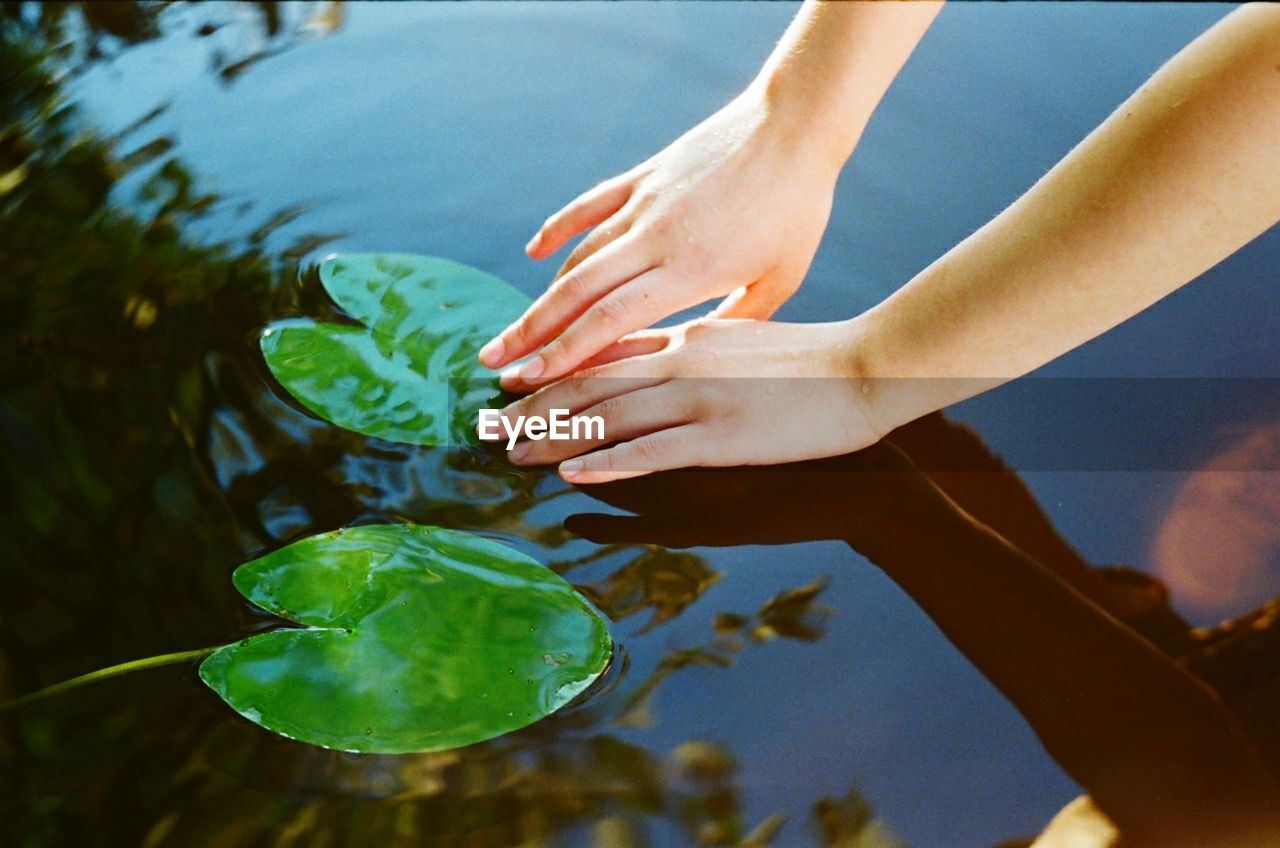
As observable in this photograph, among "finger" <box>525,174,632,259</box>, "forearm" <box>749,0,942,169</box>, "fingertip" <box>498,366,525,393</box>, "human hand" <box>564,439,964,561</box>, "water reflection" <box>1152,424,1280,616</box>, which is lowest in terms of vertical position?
"water reflection" <box>1152,424,1280,616</box>

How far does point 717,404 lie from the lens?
36.1 inches

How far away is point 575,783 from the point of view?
0.69 m

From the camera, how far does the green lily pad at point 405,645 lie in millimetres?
705

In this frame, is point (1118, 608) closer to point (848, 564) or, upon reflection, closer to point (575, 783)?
point (848, 564)

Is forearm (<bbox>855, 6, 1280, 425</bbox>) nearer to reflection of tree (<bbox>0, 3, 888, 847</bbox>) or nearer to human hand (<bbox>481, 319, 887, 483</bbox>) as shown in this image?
human hand (<bbox>481, 319, 887, 483</bbox>)

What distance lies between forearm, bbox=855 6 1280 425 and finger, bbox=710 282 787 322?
103 millimetres

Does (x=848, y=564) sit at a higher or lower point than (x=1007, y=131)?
lower

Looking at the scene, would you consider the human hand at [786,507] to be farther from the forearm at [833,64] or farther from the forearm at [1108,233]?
the forearm at [833,64]

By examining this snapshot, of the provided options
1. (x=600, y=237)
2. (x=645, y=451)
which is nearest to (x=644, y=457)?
(x=645, y=451)

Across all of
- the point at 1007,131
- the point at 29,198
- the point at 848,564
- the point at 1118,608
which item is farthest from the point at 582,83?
the point at 1118,608

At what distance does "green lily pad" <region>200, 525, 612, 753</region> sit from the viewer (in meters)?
0.71

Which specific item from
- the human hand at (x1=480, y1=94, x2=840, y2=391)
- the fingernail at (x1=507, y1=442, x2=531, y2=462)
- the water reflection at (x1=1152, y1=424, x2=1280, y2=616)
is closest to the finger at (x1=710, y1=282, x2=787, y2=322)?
the human hand at (x1=480, y1=94, x2=840, y2=391)

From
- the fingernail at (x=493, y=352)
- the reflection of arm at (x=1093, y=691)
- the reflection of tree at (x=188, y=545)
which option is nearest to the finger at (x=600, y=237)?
the fingernail at (x=493, y=352)

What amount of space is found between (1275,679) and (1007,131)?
637mm
